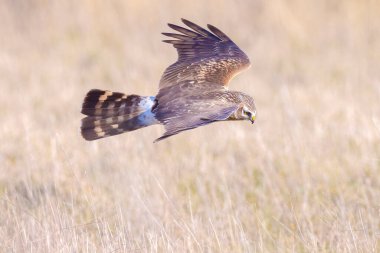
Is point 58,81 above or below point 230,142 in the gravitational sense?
above

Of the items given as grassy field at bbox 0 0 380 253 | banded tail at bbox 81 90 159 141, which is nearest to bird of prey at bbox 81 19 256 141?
banded tail at bbox 81 90 159 141

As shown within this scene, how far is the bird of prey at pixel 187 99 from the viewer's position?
6.18 metres

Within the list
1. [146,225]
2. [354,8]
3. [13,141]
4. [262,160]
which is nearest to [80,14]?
[354,8]

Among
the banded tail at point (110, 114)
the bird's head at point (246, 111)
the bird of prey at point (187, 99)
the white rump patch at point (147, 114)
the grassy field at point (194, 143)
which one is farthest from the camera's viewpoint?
the banded tail at point (110, 114)

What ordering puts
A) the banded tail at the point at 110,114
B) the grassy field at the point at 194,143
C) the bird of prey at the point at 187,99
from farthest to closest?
the banded tail at the point at 110,114, the bird of prey at the point at 187,99, the grassy field at the point at 194,143

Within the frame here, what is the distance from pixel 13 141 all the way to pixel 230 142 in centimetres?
211

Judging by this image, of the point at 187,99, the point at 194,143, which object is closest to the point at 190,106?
the point at 187,99

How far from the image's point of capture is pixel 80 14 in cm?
Answer: 1417

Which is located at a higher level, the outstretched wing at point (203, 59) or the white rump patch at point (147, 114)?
the outstretched wing at point (203, 59)

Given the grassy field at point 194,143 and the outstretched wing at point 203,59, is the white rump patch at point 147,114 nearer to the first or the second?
the outstretched wing at point 203,59

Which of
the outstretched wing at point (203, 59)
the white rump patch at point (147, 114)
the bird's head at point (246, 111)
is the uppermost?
the outstretched wing at point (203, 59)

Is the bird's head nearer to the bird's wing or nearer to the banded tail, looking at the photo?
the bird's wing

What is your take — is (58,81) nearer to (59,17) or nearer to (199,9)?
(59,17)

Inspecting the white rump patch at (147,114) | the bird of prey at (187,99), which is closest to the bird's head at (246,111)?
the bird of prey at (187,99)
